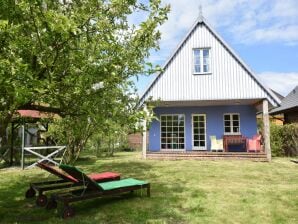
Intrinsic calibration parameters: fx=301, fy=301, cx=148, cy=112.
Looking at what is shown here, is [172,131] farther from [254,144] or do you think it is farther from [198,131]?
[254,144]

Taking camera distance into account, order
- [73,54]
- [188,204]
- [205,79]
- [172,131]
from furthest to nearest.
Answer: [172,131] < [205,79] < [188,204] < [73,54]

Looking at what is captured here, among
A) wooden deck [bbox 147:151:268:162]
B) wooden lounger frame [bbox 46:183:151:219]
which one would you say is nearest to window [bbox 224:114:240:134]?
wooden deck [bbox 147:151:268:162]

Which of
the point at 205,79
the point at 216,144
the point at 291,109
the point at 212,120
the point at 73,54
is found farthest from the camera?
the point at 291,109

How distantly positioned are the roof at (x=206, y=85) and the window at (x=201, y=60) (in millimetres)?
422

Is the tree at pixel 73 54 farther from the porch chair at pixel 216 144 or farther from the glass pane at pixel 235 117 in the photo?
the glass pane at pixel 235 117

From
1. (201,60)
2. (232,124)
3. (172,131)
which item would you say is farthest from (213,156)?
(201,60)

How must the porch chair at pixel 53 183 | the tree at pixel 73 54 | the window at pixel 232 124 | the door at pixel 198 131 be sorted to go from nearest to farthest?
the tree at pixel 73 54 < the porch chair at pixel 53 183 < the window at pixel 232 124 < the door at pixel 198 131

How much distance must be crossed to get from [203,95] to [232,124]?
3.92 metres

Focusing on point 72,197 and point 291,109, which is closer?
Result: point 72,197

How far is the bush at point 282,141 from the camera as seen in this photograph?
1872cm

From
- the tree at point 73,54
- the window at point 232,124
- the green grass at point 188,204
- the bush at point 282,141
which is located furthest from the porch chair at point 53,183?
the bush at point 282,141

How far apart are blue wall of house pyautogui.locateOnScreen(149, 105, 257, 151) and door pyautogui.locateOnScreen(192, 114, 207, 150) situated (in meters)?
0.20

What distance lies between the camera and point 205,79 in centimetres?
1706

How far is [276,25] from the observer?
1606 centimetres
